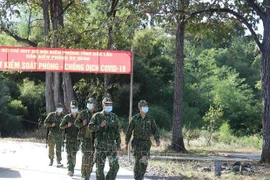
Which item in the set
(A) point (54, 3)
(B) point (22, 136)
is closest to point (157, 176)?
(A) point (54, 3)

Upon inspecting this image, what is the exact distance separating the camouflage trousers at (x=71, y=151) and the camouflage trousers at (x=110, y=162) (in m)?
2.76

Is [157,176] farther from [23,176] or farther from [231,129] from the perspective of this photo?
[231,129]

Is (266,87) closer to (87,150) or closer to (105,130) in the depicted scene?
(87,150)

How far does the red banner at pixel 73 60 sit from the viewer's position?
16203 mm

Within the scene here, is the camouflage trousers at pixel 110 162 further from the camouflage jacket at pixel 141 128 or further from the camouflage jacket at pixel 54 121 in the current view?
the camouflage jacket at pixel 54 121

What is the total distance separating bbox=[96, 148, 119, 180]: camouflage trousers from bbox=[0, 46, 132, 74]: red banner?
565 centimetres

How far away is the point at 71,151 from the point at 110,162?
9.82 feet

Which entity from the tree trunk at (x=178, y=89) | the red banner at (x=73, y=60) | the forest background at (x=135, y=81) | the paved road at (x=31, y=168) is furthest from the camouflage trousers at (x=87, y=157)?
the forest background at (x=135, y=81)

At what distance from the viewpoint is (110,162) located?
10773 millimetres

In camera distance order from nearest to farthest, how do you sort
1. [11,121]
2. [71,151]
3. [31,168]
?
1. [71,151]
2. [31,168]
3. [11,121]

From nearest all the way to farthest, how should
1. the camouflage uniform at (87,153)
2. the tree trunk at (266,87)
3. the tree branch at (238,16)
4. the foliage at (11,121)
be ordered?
the camouflage uniform at (87,153), the tree trunk at (266,87), the tree branch at (238,16), the foliage at (11,121)

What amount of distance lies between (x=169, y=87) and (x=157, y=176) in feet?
100

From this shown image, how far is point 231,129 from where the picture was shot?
4075cm

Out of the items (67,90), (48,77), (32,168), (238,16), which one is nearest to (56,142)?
(32,168)
